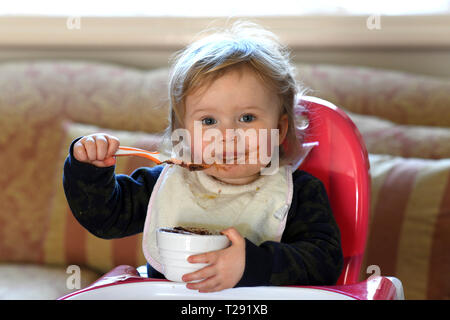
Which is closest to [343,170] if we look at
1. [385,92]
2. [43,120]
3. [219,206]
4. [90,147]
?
[219,206]

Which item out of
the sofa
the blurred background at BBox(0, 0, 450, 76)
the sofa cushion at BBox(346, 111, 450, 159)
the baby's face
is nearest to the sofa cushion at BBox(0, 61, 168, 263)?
the sofa

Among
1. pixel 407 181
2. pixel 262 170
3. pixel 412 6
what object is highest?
pixel 412 6

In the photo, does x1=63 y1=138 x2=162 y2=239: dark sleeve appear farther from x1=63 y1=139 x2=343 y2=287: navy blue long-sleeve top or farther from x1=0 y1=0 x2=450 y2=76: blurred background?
x1=0 y1=0 x2=450 y2=76: blurred background

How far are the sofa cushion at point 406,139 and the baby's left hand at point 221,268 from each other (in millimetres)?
873

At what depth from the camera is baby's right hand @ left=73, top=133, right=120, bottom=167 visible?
88cm

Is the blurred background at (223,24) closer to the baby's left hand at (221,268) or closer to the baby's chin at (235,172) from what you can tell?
the baby's chin at (235,172)

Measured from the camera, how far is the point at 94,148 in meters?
0.88

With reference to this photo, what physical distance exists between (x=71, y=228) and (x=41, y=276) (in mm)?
155

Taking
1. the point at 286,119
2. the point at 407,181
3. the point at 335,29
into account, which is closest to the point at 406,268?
the point at 407,181

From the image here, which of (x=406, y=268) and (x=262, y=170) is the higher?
(x=262, y=170)

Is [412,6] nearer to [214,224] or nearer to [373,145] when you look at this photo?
[373,145]

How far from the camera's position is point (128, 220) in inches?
39.5

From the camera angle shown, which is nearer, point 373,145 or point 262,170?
point 262,170

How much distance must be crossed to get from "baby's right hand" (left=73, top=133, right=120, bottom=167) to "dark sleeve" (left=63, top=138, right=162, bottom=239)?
15 millimetres
